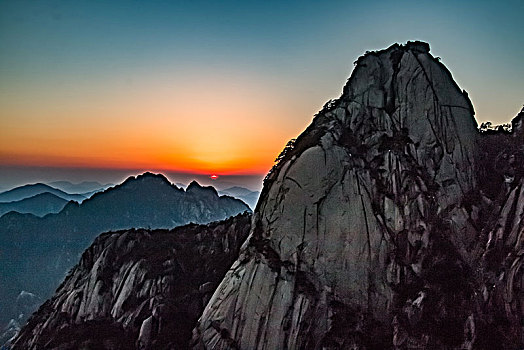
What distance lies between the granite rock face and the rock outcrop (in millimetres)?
13173

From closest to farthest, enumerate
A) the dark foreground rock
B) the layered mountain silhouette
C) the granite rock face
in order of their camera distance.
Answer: the dark foreground rock
the layered mountain silhouette
the granite rock face

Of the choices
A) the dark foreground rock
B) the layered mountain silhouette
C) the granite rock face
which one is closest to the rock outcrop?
the layered mountain silhouette

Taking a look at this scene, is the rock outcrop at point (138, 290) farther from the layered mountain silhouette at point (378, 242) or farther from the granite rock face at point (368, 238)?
the granite rock face at point (368, 238)

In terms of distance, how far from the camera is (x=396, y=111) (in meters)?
64.1

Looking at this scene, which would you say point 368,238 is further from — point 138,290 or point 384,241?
point 138,290

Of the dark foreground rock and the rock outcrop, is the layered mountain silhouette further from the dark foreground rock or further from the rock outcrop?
the rock outcrop

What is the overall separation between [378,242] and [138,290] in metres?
49.0

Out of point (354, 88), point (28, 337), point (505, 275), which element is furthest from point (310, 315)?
point (28, 337)

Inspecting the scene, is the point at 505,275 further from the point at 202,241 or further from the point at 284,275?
the point at 202,241

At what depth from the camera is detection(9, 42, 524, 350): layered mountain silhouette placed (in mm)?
47438

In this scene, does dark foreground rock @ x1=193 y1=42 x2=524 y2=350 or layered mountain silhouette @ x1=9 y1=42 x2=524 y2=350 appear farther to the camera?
layered mountain silhouette @ x1=9 y1=42 x2=524 y2=350

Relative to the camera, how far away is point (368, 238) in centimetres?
5347

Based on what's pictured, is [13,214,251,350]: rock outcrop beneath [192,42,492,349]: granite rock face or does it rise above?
beneath

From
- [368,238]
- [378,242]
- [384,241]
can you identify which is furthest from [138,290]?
[384,241]
